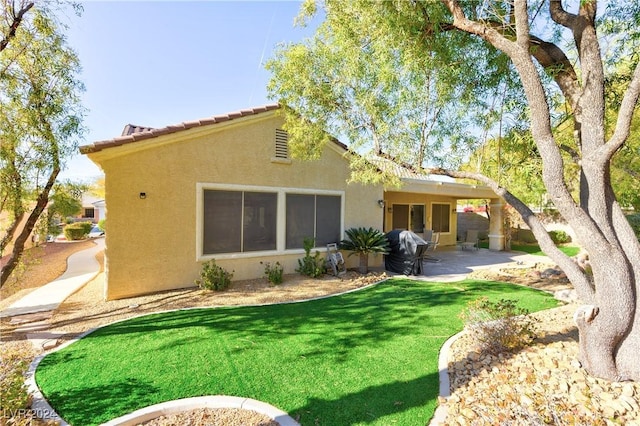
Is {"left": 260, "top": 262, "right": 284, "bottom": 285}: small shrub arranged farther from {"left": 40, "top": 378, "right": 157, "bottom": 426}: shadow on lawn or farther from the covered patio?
the covered patio

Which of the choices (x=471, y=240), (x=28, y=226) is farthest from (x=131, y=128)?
(x=471, y=240)

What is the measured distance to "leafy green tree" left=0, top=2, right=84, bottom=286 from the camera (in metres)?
5.96

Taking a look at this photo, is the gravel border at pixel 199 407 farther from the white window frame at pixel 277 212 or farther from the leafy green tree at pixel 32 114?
the white window frame at pixel 277 212

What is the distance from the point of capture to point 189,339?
5773 mm

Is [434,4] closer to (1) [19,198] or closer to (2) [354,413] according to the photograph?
(2) [354,413]

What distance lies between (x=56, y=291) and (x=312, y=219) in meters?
8.79

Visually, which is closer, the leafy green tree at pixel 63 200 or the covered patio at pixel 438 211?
the leafy green tree at pixel 63 200

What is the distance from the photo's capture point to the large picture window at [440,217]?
69.2ft

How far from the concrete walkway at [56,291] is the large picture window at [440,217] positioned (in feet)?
64.0

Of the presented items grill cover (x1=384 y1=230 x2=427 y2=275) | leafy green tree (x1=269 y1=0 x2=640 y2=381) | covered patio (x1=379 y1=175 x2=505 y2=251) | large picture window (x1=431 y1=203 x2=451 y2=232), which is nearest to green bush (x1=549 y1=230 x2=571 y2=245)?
covered patio (x1=379 y1=175 x2=505 y2=251)

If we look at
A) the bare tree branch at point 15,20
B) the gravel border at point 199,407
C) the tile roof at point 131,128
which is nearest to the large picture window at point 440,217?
the tile roof at point 131,128

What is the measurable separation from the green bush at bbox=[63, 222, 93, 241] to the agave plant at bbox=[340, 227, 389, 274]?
24.3 meters

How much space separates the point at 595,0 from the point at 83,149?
1055 centimetres

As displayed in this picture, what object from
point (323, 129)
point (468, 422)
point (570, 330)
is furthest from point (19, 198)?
point (570, 330)
